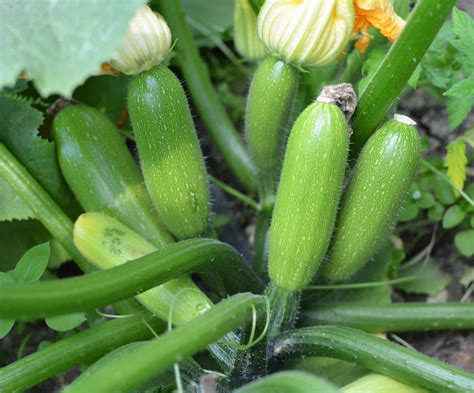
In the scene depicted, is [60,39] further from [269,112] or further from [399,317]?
[399,317]

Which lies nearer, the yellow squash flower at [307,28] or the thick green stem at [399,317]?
the yellow squash flower at [307,28]

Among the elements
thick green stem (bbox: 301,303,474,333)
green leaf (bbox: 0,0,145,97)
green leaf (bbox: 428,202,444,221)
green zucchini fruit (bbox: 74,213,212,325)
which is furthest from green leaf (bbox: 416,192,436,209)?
green leaf (bbox: 0,0,145,97)

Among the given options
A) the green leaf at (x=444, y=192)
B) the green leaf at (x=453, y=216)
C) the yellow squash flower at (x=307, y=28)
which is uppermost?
the yellow squash flower at (x=307, y=28)

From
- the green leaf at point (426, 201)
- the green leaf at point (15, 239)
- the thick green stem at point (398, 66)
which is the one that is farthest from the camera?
the green leaf at point (426, 201)

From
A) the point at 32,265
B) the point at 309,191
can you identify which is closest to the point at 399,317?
the point at 309,191

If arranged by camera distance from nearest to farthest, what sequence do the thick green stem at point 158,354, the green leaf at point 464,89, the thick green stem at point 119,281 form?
the thick green stem at point 158,354 → the thick green stem at point 119,281 → the green leaf at point 464,89

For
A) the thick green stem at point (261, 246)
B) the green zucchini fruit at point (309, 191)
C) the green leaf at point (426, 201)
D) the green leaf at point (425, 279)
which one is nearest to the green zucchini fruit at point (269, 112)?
the thick green stem at point (261, 246)

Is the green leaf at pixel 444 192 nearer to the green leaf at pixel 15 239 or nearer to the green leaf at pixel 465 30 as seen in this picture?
the green leaf at pixel 465 30
